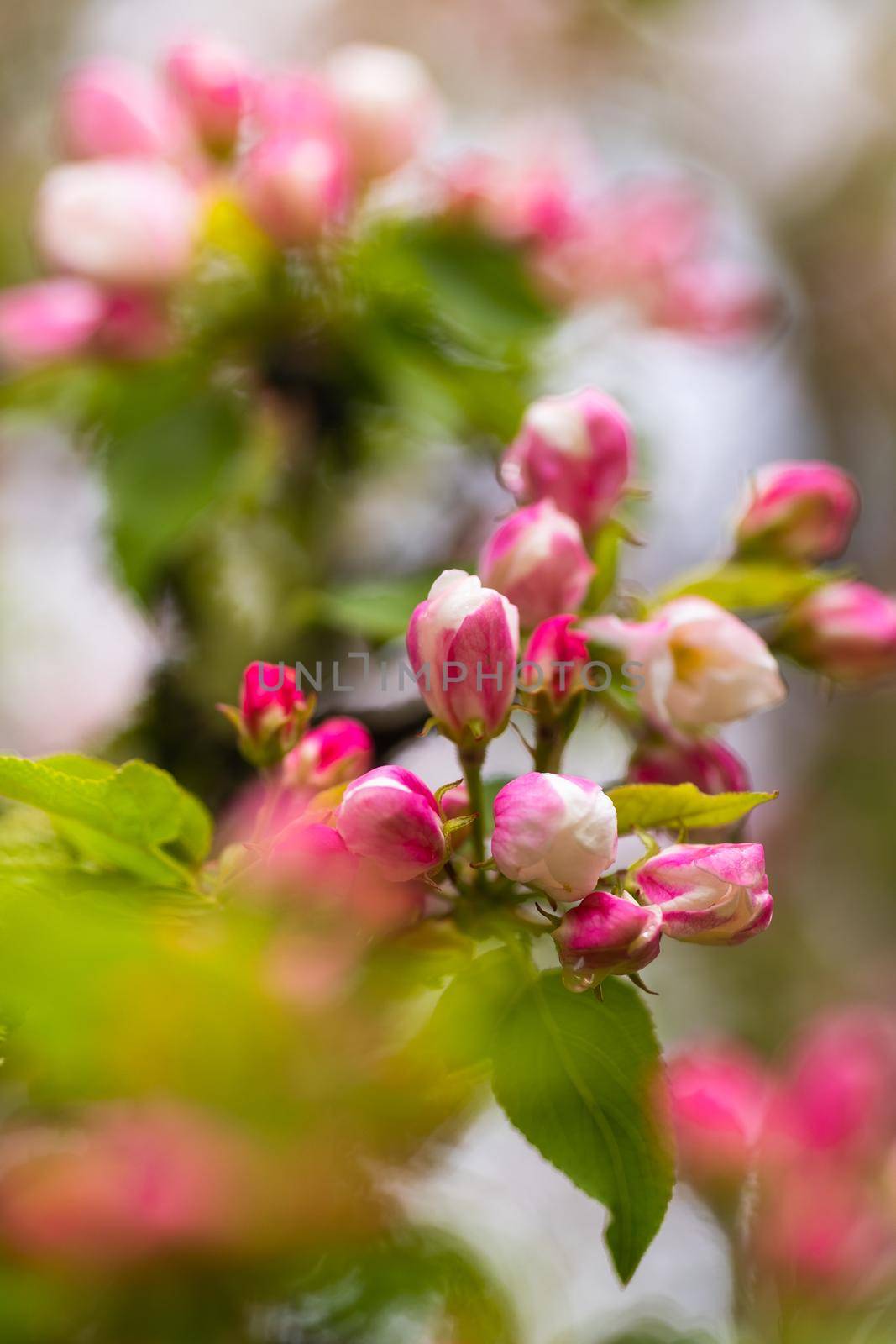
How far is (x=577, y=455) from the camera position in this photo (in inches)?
15.8

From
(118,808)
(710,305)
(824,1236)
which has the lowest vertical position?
(824,1236)

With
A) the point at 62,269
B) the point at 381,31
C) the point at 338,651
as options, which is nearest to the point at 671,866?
the point at 338,651

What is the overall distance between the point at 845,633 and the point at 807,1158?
13.1 inches

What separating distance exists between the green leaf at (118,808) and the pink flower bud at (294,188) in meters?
0.34

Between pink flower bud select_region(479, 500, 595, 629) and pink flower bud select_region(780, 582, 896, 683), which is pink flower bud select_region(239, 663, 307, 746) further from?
pink flower bud select_region(780, 582, 896, 683)

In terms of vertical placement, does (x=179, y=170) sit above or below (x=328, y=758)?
above

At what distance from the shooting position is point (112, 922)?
0.22 metres

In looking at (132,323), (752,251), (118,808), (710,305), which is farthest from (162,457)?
(752,251)

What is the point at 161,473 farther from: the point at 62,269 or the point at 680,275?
the point at 680,275

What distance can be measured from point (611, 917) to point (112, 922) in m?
0.12

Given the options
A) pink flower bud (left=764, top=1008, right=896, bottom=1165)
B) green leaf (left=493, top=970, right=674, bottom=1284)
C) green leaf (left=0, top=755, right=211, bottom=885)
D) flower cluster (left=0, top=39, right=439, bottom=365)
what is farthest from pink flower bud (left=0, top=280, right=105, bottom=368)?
pink flower bud (left=764, top=1008, right=896, bottom=1165)

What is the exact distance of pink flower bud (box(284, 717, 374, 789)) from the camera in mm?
369

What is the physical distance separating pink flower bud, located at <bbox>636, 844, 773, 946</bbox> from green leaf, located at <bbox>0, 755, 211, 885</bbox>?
0.43 feet

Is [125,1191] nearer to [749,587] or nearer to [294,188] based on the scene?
[749,587]
